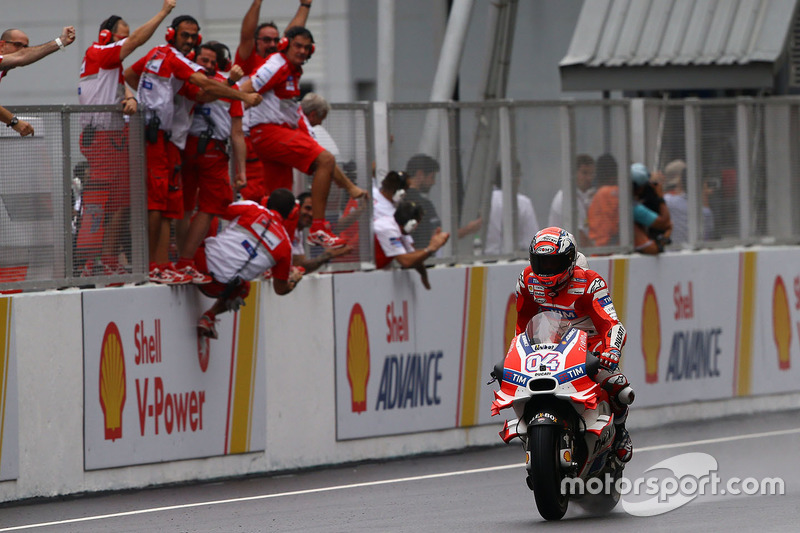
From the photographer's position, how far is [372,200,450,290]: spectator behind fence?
14719 millimetres

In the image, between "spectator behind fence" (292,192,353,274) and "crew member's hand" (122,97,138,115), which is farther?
"spectator behind fence" (292,192,353,274)

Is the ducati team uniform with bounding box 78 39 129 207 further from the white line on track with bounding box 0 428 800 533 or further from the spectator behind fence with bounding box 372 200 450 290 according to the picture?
the spectator behind fence with bounding box 372 200 450 290

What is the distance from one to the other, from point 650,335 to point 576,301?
673 centimetres

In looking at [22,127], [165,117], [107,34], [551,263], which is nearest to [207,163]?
[165,117]

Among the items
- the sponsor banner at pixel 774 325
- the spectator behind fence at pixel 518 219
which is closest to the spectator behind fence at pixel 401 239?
the spectator behind fence at pixel 518 219

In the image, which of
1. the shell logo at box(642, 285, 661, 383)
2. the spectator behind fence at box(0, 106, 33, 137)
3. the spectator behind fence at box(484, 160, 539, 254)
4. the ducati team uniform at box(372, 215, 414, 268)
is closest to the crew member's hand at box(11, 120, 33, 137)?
the spectator behind fence at box(0, 106, 33, 137)

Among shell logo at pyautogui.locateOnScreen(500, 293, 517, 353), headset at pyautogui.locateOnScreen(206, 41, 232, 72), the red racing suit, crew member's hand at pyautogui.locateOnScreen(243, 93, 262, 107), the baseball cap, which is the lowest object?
shell logo at pyautogui.locateOnScreen(500, 293, 517, 353)

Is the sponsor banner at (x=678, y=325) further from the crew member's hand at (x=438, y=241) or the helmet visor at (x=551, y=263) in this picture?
the helmet visor at (x=551, y=263)

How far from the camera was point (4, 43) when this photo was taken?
1191 cm

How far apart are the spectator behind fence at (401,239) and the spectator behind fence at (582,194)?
80.7 inches

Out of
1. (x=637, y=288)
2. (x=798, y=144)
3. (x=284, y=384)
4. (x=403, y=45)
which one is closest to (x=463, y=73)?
(x=403, y=45)

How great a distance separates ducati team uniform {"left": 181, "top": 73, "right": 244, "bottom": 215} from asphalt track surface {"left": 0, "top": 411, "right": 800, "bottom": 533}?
2.33 m

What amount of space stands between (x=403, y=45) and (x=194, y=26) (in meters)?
16.4

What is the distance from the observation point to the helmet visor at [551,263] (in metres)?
10.1
